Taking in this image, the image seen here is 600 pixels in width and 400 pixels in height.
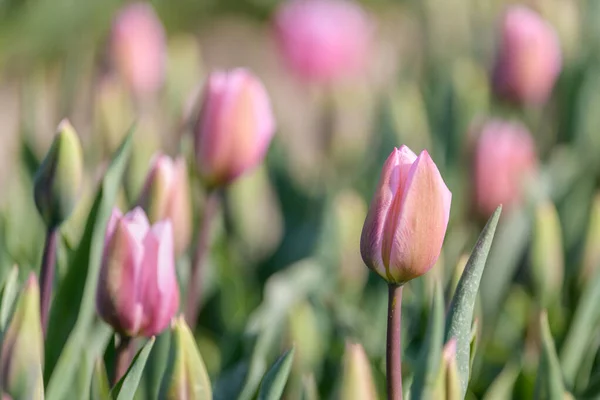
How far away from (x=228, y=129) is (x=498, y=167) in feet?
1.08

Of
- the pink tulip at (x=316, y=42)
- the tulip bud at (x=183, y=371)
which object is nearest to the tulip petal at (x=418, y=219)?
the tulip bud at (x=183, y=371)

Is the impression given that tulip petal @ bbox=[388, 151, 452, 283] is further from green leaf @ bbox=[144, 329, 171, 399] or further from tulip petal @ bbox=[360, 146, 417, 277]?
green leaf @ bbox=[144, 329, 171, 399]

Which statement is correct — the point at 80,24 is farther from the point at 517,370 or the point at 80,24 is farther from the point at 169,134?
the point at 517,370

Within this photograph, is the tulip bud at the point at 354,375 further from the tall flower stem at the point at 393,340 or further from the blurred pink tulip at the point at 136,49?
the blurred pink tulip at the point at 136,49

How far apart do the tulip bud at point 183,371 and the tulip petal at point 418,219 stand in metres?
0.13

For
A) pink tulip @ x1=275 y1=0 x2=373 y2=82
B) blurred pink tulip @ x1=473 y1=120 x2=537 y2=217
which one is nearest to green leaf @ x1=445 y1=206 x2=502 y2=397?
blurred pink tulip @ x1=473 y1=120 x2=537 y2=217

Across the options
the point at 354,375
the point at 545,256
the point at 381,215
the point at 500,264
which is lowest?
the point at 500,264

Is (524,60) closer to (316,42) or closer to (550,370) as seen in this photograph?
(316,42)

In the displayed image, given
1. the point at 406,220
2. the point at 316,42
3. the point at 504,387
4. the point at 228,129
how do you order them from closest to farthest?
the point at 406,220 → the point at 504,387 → the point at 228,129 → the point at 316,42

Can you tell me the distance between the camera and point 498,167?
1.02m

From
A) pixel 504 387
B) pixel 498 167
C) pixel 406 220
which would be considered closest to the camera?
pixel 406 220

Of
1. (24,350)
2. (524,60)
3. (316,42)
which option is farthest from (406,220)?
(316,42)

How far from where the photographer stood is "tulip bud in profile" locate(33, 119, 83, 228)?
629 mm

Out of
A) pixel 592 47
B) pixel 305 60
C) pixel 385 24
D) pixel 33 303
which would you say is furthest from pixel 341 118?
pixel 385 24
